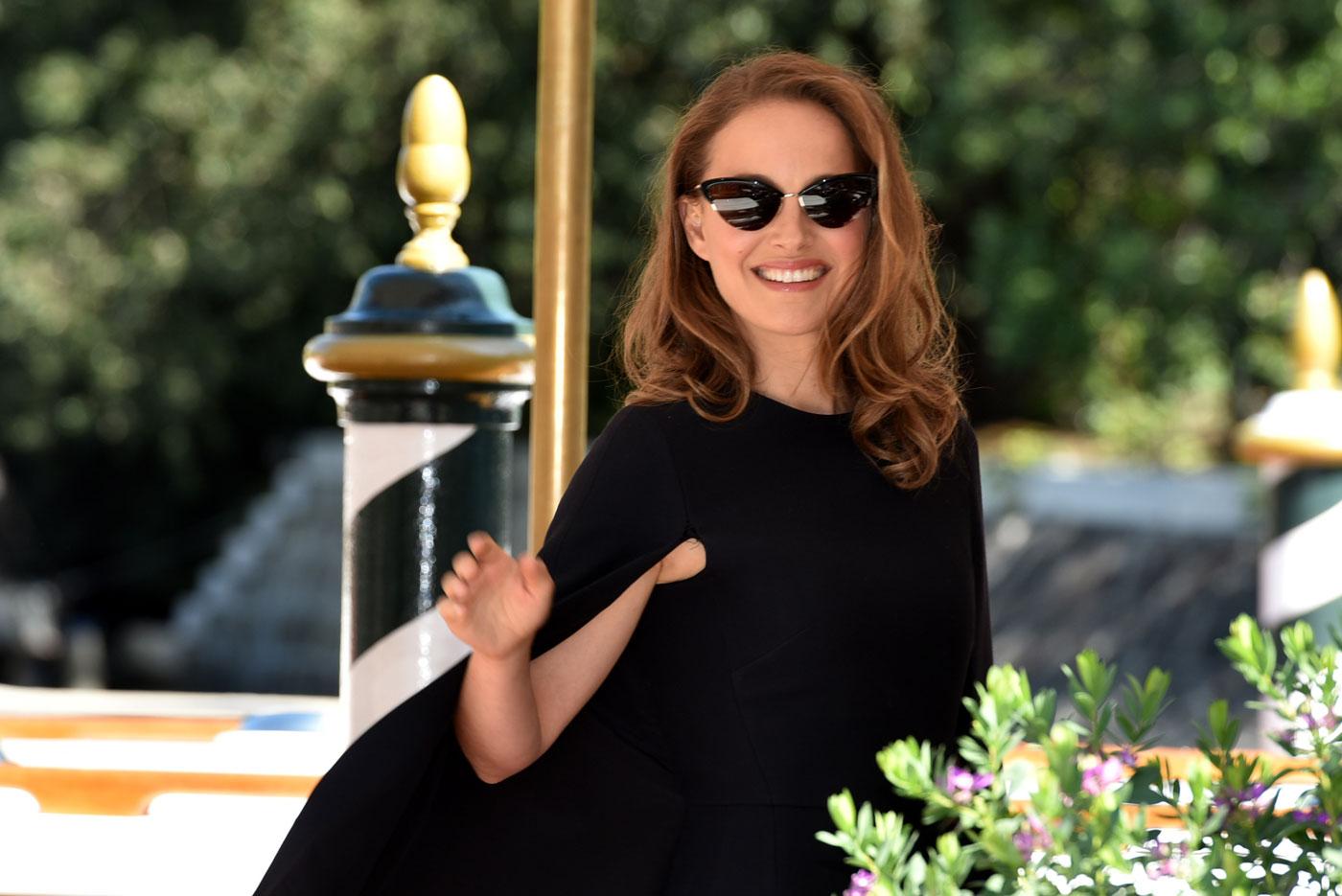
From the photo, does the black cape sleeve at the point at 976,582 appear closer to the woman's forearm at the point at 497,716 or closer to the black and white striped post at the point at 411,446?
the woman's forearm at the point at 497,716

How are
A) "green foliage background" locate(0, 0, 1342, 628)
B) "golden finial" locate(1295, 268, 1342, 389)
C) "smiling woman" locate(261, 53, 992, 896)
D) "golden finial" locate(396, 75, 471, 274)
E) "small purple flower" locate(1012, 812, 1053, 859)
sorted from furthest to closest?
"green foliage background" locate(0, 0, 1342, 628) → "golden finial" locate(1295, 268, 1342, 389) → "golden finial" locate(396, 75, 471, 274) → "smiling woman" locate(261, 53, 992, 896) → "small purple flower" locate(1012, 812, 1053, 859)

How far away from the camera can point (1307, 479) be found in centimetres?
374

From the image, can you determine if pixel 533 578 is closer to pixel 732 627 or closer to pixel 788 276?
pixel 732 627

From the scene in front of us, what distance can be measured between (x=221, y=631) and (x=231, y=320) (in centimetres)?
201

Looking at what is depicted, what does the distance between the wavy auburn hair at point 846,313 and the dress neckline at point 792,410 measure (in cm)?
1

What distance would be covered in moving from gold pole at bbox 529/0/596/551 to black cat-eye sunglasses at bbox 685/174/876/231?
2.79 feet

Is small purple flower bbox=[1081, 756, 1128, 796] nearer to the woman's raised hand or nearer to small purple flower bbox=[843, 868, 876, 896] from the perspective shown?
small purple flower bbox=[843, 868, 876, 896]

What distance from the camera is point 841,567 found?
5.46ft

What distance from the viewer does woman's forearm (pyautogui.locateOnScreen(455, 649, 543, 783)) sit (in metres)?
1.58

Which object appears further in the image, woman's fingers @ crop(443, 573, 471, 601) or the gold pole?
the gold pole

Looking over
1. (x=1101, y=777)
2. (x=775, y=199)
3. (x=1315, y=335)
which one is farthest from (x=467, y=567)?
(x=1315, y=335)

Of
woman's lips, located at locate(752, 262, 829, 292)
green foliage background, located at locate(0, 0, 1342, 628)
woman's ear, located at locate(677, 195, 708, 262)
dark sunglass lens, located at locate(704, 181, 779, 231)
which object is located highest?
dark sunglass lens, located at locate(704, 181, 779, 231)

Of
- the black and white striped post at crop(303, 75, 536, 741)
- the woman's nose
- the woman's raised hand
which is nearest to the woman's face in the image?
the woman's nose

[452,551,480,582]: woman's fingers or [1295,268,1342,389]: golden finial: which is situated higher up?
[452,551,480,582]: woman's fingers
